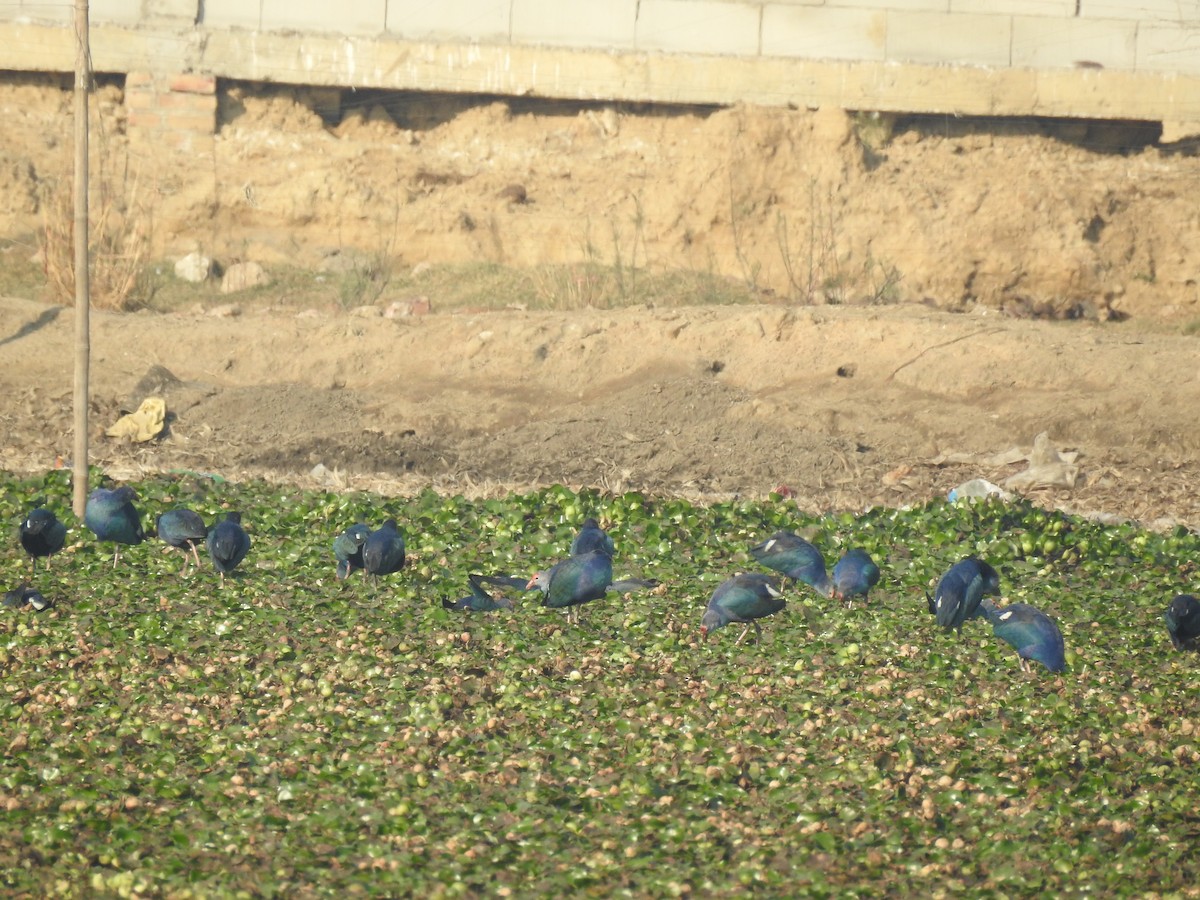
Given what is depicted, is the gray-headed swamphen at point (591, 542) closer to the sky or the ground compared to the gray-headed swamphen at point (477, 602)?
closer to the sky

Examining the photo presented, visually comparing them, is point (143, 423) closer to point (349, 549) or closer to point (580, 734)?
point (349, 549)

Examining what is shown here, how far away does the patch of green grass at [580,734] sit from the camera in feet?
13.8

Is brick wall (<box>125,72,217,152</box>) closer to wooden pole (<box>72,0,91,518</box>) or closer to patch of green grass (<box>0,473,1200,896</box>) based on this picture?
wooden pole (<box>72,0,91,518</box>)

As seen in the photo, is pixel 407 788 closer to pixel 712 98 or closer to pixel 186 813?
pixel 186 813

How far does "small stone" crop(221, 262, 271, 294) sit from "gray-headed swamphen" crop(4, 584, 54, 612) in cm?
903

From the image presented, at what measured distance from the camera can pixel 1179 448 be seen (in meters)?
11.0

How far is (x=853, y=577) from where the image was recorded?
6469 millimetres

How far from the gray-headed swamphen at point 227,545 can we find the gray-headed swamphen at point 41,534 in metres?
0.69

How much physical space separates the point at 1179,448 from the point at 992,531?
3.79 metres

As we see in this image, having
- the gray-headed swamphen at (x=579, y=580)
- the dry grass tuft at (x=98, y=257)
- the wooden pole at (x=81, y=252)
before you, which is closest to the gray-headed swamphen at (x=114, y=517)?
the wooden pole at (x=81, y=252)

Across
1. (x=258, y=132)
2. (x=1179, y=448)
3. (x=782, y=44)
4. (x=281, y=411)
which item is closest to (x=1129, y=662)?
(x=1179, y=448)

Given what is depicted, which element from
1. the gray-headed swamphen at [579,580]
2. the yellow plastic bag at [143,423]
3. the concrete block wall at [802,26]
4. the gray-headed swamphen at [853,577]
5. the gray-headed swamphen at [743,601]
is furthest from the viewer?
the concrete block wall at [802,26]

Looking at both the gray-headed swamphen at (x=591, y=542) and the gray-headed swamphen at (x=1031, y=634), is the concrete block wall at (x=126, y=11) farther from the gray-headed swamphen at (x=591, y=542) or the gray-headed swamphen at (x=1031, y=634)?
the gray-headed swamphen at (x=1031, y=634)

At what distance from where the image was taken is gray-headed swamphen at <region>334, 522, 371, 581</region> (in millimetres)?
6863
